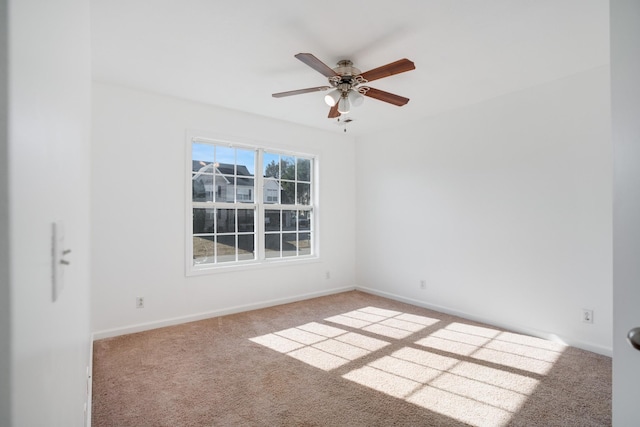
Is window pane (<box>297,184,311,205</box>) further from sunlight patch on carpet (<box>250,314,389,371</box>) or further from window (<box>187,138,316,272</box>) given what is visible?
sunlight patch on carpet (<box>250,314,389,371</box>)

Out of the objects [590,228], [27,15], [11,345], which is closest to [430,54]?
[590,228]

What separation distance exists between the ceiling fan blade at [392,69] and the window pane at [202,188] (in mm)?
2423

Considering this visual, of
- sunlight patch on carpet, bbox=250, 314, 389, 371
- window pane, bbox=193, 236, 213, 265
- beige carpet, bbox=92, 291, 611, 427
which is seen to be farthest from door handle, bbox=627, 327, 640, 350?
window pane, bbox=193, 236, 213, 265

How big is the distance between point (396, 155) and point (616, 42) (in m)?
4.17

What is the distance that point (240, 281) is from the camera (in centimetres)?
425

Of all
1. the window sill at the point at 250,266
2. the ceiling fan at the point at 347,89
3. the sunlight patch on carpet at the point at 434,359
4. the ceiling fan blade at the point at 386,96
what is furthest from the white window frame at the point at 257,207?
the ceiling fan blade at the point at 386,96

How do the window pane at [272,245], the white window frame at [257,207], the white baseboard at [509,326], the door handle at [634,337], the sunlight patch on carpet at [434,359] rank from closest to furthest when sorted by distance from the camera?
1. the door handle at [634,337]
2. the sunlight patch on carpet at [434,359]
3. the white baseboard at [509,326]
4. the white window frame at [257,207]
5. the window pane at [272,245]

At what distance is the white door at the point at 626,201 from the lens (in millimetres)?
708

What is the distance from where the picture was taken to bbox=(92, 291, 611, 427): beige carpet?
2076 millimetres

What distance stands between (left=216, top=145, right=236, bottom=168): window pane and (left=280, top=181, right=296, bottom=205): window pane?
2.72ft

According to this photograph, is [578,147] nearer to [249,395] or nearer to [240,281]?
[249,395]

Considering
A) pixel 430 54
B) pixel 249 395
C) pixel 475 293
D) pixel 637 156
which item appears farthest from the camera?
pixel 475 293

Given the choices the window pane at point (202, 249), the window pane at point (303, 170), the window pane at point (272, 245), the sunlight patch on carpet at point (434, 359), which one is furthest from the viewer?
the window pane at point (303, 170)

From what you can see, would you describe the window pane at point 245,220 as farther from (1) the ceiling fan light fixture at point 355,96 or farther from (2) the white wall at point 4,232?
(2) the white wall at point 4,232
